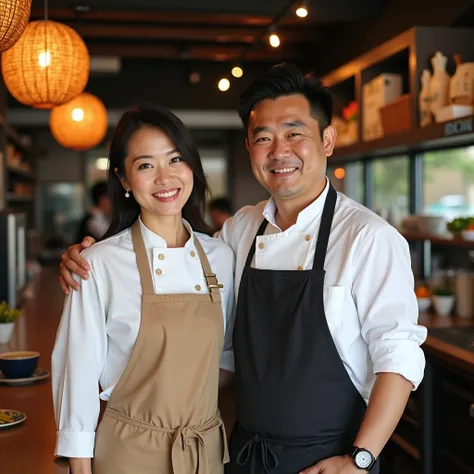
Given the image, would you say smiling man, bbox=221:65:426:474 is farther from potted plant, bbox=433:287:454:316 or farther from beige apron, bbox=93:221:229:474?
potted plant, bbox=433:287:454:316

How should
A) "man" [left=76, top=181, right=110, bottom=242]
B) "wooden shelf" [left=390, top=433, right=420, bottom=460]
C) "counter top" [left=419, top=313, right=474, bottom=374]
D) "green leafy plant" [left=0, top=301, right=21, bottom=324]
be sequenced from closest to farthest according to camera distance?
"counter top" [left=419, top=313, right=474, bottom=374] < "green leafy plant" [left=0, top=301, right=21, bottom=324] < "wooden shelf" [left=390, top=433, right=420, bottom=460] < "man" [left=76, top=181, right=110, bottom=242]

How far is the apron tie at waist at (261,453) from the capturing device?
5.81ft

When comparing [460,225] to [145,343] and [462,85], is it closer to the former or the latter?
[462,85]

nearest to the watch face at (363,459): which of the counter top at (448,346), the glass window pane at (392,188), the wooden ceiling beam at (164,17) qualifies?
the counter top at (448,346)

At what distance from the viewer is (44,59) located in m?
3.42

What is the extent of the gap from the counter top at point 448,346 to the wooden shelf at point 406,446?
18.7 inches

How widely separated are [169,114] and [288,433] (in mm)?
839

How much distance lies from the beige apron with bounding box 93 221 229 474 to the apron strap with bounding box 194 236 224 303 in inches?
3.5

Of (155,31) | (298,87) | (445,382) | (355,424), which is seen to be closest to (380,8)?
(155,31)

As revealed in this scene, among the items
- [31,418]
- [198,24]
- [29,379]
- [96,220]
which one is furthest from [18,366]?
[96,220]

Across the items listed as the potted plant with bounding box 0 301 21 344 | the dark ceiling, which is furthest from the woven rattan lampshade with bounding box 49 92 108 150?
the potted plant with bounding box 0 301 21 344

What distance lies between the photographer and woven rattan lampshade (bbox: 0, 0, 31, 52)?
2.09m

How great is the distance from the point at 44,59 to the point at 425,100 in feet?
6.13

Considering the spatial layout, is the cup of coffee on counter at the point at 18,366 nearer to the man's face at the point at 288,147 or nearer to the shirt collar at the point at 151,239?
the shirt collar at the point at 151,239
